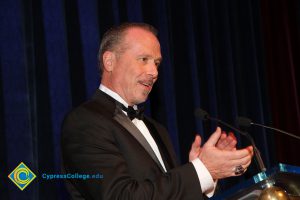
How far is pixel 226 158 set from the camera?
5.24ft

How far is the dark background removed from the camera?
242 centimetres

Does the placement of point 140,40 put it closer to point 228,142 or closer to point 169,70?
point 228,142

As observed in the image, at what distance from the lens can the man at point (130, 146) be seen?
1.63 metres

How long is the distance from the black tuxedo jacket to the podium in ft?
1.28

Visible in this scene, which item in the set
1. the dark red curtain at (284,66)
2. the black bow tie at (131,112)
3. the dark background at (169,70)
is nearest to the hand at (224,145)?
the black bow tie at (131,112)

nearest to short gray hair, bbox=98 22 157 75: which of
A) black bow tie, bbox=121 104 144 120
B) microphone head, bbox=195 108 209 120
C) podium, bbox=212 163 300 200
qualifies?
black bow tie, bbox=121 104 144 120

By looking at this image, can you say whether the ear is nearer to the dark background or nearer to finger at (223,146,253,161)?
the dark background

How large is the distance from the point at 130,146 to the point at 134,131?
0.14 m

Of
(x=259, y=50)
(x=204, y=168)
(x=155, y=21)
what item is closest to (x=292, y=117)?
(x=259, y=50)

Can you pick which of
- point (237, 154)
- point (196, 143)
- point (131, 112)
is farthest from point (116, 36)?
point (237, 154)

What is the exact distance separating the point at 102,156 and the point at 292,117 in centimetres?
277

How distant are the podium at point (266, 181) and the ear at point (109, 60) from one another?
119 centimetres

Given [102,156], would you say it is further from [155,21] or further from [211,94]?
[211,94]

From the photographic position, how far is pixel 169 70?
10.8 ft
